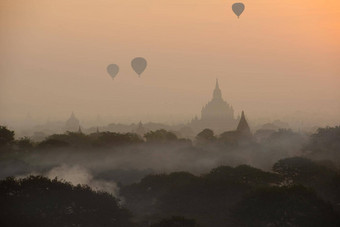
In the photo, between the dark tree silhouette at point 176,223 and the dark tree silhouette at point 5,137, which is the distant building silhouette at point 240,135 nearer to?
the dark tree silhouette at point 5,137

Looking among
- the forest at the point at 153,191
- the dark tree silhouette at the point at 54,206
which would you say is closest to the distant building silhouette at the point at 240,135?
the forest at the point at 153,191

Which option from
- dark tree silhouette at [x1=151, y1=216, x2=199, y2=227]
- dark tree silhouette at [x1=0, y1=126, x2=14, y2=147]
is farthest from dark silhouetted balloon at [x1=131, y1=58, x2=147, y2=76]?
dark tree silhouette at [x1=151, y1=216, x2=199, y2=227]

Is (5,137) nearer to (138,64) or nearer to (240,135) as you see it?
(138,64)

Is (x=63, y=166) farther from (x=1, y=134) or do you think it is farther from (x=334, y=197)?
(x=334, y=197)

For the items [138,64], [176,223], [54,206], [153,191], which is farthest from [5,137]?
[176,223]

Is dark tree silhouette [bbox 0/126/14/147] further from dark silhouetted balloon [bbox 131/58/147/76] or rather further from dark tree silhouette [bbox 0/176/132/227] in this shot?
dark silhouetted balloon [bbox 131/58/147/76]
